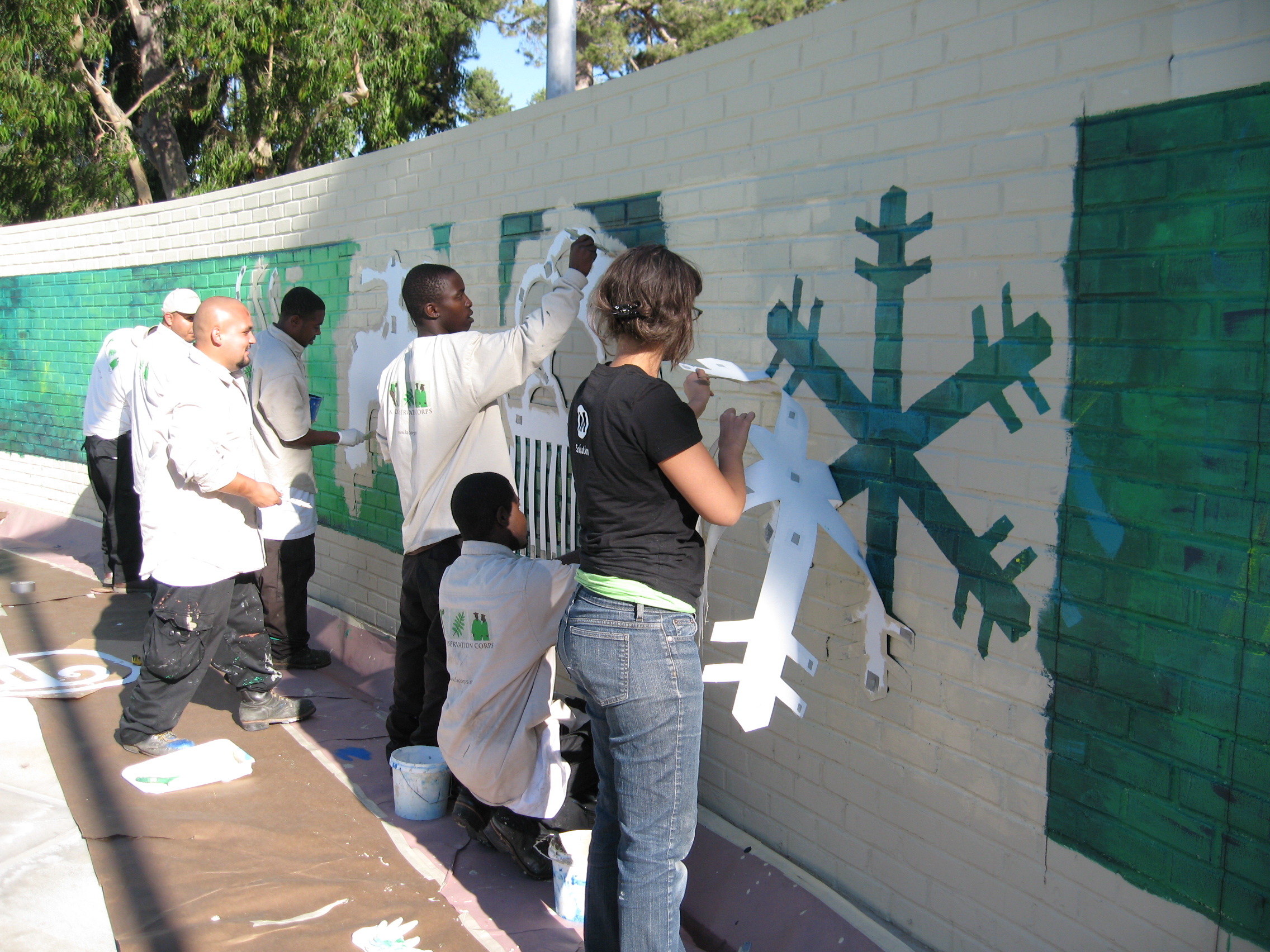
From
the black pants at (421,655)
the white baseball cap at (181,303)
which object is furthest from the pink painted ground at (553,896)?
the white baseball cap at (181,303)

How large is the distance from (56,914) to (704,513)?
245cm

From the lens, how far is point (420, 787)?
12.2 ft

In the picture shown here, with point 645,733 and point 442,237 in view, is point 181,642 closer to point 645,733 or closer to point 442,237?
point 442,237

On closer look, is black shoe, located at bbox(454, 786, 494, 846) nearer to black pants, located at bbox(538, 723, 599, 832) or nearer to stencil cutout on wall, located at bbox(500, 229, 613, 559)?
black pants, located at bbox(538, 723, 599, 832)

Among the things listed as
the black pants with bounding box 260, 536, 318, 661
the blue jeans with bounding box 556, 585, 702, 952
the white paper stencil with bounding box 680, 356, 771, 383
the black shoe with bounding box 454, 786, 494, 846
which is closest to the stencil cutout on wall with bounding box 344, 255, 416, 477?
the black pants with bounding box 260, 536, 318, 661

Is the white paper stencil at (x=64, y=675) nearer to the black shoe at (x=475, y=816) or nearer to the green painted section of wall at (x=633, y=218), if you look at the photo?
the black shoe at (x=475, y=816)

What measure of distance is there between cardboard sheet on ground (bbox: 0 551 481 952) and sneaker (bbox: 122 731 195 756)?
0.18 ft

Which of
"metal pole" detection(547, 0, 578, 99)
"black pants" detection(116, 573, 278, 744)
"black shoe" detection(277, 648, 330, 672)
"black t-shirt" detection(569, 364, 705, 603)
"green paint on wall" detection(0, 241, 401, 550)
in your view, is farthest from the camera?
"green paint on wall" detection(0, 241, 401, 550)

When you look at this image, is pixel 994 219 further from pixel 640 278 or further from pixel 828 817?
pixel 828 817

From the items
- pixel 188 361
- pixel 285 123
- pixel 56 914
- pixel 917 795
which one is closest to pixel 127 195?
pixel 285 123

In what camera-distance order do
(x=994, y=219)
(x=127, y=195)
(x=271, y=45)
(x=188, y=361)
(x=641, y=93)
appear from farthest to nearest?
(x=127, y=195), (x=271, y=45), (x=188, y=361), (x=641, y=93), (x=994, y=219)

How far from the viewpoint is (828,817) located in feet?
10.2

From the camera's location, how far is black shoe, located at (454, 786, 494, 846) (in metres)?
3.45

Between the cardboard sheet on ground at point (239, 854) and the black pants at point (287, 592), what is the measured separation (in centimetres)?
82
